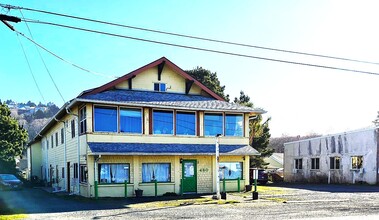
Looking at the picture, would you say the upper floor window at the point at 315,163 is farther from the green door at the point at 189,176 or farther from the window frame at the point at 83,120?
the window frame at the point at 83,120

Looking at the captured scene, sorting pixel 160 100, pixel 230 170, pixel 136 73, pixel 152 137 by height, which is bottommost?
pixel 230 170

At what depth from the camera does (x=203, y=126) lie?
2352 cm

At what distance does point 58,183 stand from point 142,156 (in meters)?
10.8

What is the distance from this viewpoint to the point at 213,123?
23.9 metres

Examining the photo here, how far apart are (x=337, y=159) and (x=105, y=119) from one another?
877 inches

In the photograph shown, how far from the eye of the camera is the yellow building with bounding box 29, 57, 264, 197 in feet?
67.1

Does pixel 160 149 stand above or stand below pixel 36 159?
above

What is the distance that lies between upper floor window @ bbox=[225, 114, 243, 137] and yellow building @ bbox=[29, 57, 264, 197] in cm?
6

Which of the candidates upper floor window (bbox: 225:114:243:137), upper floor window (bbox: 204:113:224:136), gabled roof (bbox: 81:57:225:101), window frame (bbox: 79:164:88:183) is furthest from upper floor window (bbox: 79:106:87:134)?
upper floor window (bbox: 225:114:243:137)

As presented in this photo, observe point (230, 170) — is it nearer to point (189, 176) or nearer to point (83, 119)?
point (189, 176)

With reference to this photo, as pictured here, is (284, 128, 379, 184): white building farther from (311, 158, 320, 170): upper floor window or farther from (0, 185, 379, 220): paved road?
(0, 185, 379, 220): paved road

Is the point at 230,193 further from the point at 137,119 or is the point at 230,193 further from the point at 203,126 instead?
the point at 137,119

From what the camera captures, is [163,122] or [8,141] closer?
[163,122]

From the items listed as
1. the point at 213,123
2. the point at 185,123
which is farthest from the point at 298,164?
Result: the point at 185,123
